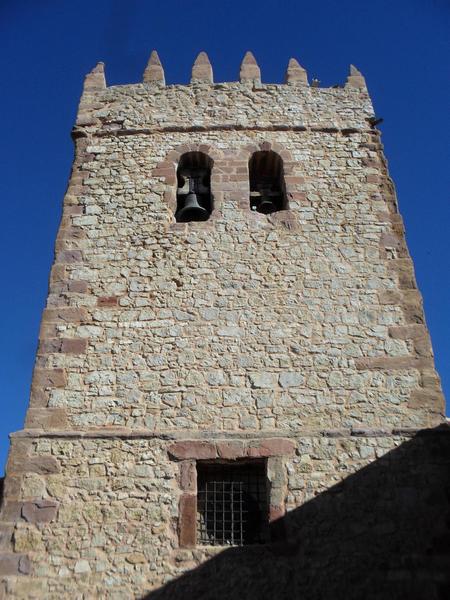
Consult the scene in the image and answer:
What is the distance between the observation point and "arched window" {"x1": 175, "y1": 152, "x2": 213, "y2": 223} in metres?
7.64

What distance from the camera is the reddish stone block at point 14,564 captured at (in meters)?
5.34

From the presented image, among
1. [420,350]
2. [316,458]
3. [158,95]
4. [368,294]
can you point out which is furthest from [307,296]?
[158,95]

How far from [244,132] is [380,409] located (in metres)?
4.26

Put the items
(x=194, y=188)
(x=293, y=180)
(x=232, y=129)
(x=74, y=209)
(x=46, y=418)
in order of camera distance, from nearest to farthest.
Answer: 1. (x=46, y=418)
2. (x=74, y=209)
3. (x=293, y=180)
4. (x=194, y=188)
5. (x=232, y=129)

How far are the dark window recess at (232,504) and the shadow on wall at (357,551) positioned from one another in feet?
1.04

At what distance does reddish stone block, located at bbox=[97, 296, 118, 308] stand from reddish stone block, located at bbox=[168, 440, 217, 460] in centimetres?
183

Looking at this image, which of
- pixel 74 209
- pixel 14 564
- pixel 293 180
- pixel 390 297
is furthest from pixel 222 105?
pixel 14 564

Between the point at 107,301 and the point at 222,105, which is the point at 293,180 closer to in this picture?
the point at 222,105

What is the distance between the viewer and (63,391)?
624 centimetres

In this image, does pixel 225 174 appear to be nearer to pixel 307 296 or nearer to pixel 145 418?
pixel 307 296

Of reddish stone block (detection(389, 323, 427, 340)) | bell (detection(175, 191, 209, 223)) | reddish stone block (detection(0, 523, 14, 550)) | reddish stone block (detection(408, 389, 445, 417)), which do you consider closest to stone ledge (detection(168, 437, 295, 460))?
reddish stone block (detection(408, 389, 445, 417))

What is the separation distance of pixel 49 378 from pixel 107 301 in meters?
1.09

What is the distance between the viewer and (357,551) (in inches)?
211

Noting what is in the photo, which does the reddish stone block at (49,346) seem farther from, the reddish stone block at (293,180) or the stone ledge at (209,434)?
the reddish stone block at (293,180)
